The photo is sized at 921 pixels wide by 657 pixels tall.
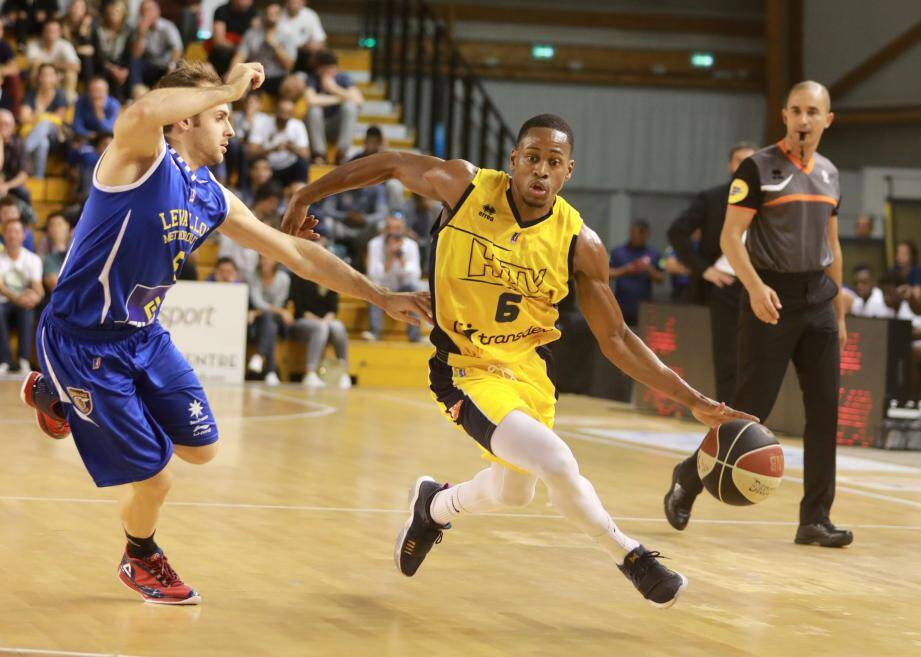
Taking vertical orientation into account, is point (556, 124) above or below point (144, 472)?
above

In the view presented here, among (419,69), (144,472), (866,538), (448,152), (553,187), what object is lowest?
(866,538)

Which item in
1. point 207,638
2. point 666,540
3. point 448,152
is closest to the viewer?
point 207,638

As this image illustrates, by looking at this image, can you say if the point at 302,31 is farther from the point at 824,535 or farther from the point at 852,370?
the point at 824,535

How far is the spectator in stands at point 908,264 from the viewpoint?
16641 mm

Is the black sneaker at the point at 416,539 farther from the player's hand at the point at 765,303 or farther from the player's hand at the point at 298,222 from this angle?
the player's hand at the point at 765,303

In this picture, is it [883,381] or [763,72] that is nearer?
[883,381]

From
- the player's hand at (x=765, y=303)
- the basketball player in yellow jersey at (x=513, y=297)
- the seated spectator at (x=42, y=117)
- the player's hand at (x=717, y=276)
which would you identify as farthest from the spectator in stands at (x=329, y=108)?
the basketball player in yellow jersey at (x=513, y=297)

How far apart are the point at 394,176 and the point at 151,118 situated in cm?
118

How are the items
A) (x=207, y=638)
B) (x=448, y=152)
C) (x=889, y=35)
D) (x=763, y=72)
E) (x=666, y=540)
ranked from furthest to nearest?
1. (x=763, y=72)
2. (x=889, y=35)
3. (x=448, y=152)
4. (x=666, y=540)
5. (x=207, y=638)

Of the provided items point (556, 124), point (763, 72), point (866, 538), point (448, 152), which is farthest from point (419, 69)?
point (556, 124)

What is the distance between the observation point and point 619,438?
10.9 meters

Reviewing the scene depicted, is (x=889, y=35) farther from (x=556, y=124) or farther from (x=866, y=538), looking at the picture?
(x=556, y=124)

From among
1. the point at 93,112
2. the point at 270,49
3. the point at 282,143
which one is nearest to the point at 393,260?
the point at 282,143

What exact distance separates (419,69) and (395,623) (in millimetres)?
14994
